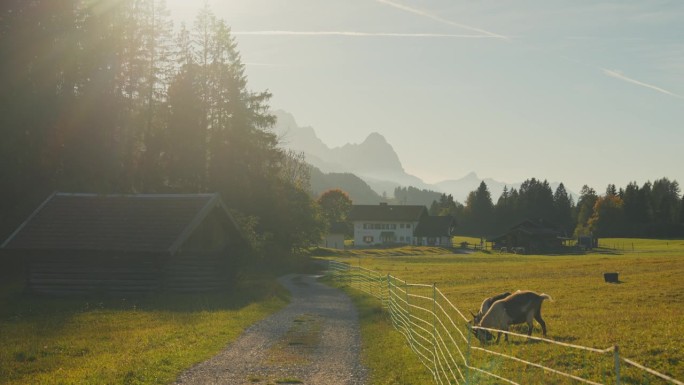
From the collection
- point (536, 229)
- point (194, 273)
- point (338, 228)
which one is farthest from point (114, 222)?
point (338, 228)

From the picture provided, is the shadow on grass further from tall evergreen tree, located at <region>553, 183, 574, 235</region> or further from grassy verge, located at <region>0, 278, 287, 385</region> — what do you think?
tall evergreen tree, located at <region>553, 183, 574, 235</region>

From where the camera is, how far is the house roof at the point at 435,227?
13725 cm

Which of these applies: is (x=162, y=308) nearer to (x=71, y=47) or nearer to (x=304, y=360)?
(x=304, y=360)

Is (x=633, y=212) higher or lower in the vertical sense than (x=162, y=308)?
higher

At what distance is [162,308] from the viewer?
27938mm

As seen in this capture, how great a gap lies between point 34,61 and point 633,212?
14436 centimetres

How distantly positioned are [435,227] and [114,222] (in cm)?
11021

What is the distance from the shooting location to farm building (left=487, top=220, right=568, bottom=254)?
105625mm

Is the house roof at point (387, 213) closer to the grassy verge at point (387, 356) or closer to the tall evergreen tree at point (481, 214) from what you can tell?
the tall evergreen tree at point (481, 214)

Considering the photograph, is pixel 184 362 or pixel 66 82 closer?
pixel 184 362

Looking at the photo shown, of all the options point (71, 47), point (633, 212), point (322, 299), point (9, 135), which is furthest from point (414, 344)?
point (633, 212)

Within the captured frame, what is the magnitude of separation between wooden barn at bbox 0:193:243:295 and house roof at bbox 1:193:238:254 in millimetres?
53

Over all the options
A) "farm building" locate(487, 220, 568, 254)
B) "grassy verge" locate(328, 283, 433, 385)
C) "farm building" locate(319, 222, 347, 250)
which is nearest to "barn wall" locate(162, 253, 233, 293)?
"grassy verge" locate(328, 283, 433, 385)

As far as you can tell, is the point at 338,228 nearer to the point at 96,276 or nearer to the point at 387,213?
the point at 387,213
